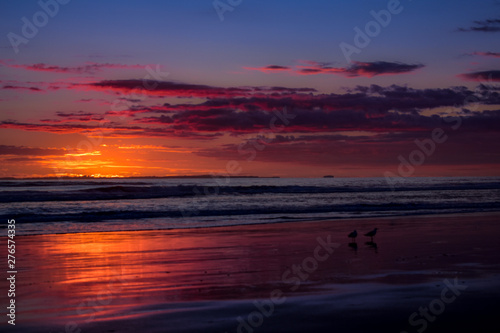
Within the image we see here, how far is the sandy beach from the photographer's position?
308 inches

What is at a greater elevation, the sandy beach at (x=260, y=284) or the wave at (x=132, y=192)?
the wave at (x=132, y=192)

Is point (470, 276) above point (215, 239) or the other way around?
the other way around

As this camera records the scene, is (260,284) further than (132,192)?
No

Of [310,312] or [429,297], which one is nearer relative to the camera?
[310,312]

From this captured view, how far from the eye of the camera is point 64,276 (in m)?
11.5

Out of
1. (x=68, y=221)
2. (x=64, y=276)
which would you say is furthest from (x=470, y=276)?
(x=68, y=221)

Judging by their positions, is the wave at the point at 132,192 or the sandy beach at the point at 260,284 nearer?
the sandy beach at the point at 260,284

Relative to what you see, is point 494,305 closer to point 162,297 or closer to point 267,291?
point 267,291

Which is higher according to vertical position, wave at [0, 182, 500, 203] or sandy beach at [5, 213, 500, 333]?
wave at [0, 182, 500, 203]

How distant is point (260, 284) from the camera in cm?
1048

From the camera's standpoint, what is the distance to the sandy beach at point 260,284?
781cm

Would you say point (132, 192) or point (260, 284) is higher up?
point (132, 192)

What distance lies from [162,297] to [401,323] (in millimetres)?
4453

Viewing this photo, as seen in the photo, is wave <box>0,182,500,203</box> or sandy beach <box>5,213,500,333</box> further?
wave <box>0,182,500,203</box>
